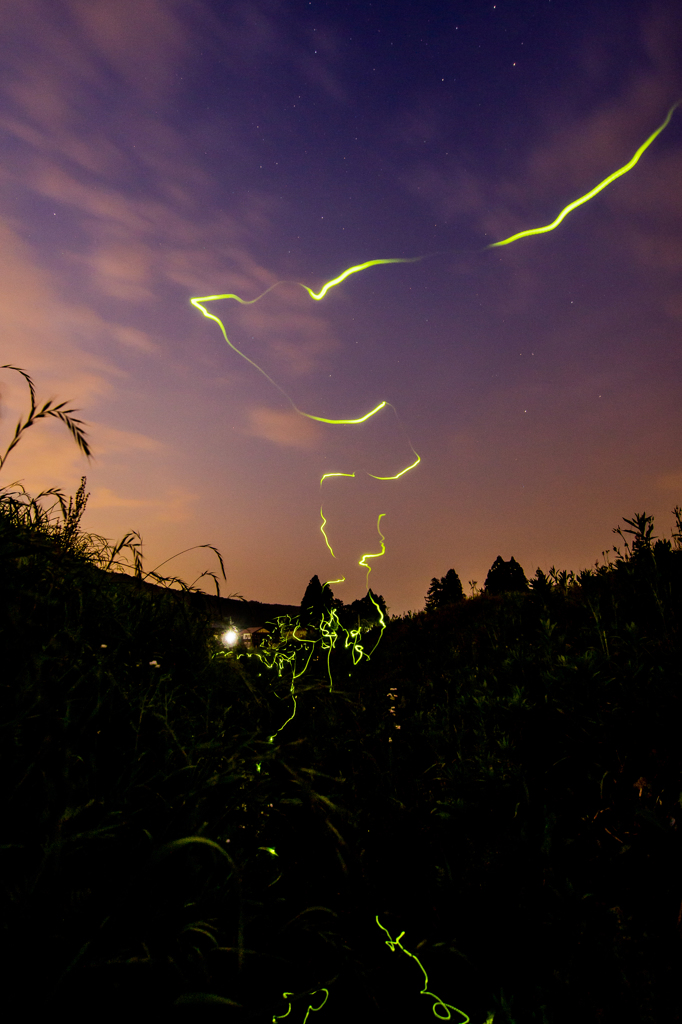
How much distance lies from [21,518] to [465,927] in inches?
104

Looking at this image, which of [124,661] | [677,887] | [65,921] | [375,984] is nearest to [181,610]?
[124,661]

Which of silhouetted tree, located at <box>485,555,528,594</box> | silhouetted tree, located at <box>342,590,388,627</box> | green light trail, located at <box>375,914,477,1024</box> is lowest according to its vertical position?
green light trail, located at <box>375,914,477,1024</box>

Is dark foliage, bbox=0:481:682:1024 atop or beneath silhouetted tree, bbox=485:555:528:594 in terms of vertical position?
beneath

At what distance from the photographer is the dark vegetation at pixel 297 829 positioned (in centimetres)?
162

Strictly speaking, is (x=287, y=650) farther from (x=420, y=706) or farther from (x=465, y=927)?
(x=465, y=927)

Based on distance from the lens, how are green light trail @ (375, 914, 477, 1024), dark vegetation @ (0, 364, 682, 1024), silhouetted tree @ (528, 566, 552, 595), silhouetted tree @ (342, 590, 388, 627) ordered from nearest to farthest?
dark vegetation @ (0, 364, 682, 1024), green light trail @ (375, 914, 477, 1024), silhouetted tree @ (528, 566, 552, 595), silhouetted tree @ (342, 590, 388, 627)

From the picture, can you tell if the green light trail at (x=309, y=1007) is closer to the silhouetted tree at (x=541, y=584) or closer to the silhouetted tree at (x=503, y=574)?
the silhouetted tree at (x=541, y=584)

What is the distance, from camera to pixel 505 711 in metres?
3.55

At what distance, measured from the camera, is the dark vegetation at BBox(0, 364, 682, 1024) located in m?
1.62

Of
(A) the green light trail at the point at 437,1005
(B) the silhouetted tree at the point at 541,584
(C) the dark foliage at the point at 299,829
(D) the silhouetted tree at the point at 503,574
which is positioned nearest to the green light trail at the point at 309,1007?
(C) the dark foliage at the point at 299,829

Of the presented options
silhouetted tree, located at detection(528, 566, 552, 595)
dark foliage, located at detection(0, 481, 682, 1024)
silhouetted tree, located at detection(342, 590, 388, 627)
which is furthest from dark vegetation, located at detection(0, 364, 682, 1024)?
silhouetted tree, located at detection(342, 590, 388, 627)

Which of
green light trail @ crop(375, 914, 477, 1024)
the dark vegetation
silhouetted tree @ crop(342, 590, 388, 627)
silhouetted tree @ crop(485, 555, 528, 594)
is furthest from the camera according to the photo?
silhouetted tree @ crop(485, 555, 528, 594)

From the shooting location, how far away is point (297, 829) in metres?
2.46

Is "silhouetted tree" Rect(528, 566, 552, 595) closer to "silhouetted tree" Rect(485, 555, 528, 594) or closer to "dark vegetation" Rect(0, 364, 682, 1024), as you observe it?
"dark vegetation" Rect(0, 364, 682, 1024)
